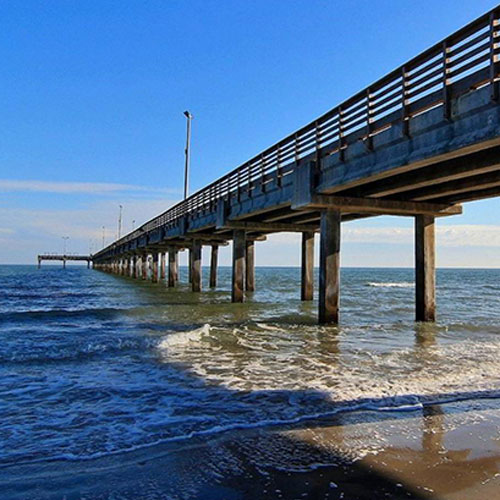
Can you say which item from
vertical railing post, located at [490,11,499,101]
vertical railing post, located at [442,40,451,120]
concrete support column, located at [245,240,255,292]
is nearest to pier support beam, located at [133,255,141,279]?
concrete support column, located at [245,240,255,292]

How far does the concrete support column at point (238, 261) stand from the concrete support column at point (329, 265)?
876 centimetres

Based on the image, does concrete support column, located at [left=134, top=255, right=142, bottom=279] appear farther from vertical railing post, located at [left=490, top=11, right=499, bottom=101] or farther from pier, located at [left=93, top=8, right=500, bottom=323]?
vertical railing post, located at [left=490, top=11, right=499, bottom=101]

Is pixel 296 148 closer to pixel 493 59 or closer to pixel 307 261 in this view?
pixel 493 59

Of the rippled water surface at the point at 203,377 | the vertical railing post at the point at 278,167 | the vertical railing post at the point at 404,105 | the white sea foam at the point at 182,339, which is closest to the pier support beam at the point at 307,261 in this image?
the vertical railing post at the point at 278,167

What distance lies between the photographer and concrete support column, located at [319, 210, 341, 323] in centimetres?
1420

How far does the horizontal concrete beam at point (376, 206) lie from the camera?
13.7 meters

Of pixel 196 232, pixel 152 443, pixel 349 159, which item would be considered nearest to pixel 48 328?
pixel 349 159

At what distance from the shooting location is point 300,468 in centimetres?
411

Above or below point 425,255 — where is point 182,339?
below

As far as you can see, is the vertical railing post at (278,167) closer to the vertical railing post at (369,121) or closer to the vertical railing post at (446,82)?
the vertical railing post at (369,121)

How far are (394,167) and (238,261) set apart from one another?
1368cm

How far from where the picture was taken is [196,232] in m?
30.0

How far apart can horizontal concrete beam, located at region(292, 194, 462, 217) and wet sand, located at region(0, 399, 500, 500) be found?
9044 mm

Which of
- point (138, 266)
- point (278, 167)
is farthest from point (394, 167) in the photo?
point (138, 266)
